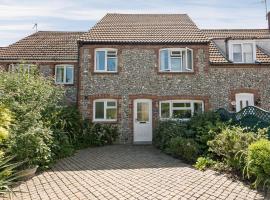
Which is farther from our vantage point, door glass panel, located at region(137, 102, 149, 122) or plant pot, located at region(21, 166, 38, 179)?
door glass panel, located at region(137, 102, 149, 122)

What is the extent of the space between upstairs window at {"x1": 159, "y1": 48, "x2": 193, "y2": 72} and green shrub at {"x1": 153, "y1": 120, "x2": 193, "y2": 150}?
3570mm

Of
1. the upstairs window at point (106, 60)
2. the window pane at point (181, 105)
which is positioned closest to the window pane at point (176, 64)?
the window pane at point (181, 105)

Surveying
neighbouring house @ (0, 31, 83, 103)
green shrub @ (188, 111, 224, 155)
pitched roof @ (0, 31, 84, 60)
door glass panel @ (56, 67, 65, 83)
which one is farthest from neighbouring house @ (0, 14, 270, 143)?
pitched roof @ (0, 31, 84, 60)

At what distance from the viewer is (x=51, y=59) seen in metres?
19.3

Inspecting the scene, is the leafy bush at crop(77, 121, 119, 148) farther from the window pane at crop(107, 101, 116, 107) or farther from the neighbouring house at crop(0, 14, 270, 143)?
the window pane at crop(107, 101, 116, 107)

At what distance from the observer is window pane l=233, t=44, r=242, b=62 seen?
56.1 ft

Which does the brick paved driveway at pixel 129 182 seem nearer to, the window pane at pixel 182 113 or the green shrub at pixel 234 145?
the green shrub at pixel 234 145

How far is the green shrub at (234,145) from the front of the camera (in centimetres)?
863

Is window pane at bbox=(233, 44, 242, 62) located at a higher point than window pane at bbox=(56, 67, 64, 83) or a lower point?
higher

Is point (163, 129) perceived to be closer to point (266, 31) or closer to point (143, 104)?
point (143, 104)

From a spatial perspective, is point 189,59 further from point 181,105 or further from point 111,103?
point 111,103

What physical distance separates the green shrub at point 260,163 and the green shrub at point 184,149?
3.05 metres

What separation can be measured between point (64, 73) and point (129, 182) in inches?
535

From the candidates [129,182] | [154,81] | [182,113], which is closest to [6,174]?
[129,182]
